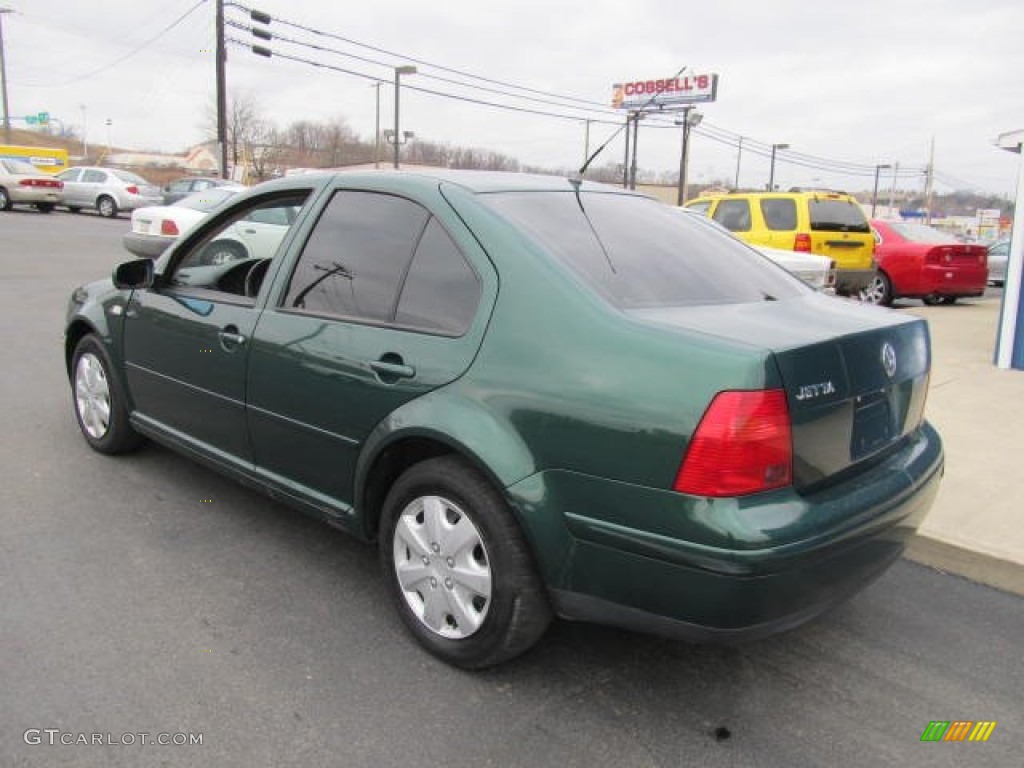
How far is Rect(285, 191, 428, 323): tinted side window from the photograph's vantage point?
293 centimetres

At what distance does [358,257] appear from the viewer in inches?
121

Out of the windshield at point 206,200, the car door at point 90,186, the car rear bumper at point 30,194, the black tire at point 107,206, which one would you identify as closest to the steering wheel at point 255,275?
the windshield at point 206,200

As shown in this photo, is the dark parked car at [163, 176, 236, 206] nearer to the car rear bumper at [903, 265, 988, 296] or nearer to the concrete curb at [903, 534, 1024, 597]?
the car rear bumper at [903, 265, 988, 296]

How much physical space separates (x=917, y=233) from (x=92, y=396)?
12.9 meters

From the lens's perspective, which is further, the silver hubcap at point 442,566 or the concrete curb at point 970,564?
the concrete curb at point 970,564

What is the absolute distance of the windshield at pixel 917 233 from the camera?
42.8ft

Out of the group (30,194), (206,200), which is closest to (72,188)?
(30,194)

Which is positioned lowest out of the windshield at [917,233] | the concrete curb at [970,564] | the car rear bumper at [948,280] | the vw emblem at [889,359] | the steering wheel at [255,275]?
the concrete curb at [970,564]

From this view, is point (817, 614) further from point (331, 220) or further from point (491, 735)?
point (331, 220)

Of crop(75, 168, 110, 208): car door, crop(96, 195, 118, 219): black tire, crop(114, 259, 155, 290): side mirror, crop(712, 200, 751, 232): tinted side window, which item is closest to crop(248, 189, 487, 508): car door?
crop(114, 259, 155, 290): side mirror

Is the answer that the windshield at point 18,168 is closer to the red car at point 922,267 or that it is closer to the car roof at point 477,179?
the red car at point 922,267

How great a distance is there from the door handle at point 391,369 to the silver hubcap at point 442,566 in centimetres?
42

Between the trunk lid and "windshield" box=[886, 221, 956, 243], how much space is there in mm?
11588

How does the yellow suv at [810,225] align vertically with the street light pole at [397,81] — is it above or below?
below
